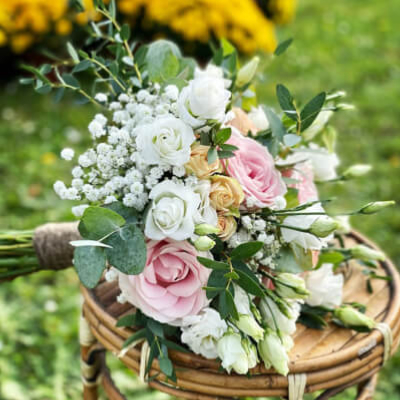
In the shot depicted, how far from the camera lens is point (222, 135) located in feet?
2.79

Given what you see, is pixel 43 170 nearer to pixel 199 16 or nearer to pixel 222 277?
pixel 199 16

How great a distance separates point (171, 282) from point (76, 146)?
2.19 m

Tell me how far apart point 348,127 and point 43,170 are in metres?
1.91

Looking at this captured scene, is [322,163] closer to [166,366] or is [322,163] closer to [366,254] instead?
[366,254]

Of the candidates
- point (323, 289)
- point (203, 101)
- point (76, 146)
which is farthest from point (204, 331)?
point (76, 146)

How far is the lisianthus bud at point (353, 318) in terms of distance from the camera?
1.03 meters

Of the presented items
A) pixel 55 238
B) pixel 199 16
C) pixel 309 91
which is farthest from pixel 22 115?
pixel 55 238

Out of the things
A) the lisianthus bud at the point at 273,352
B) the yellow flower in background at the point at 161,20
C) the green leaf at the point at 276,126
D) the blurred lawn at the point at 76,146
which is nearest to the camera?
the lisianthus bud at the point at 273,352

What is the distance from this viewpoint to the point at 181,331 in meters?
1.03

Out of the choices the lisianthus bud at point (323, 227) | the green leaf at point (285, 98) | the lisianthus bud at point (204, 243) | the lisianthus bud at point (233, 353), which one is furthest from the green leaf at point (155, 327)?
the green leaf at point (285, 98)

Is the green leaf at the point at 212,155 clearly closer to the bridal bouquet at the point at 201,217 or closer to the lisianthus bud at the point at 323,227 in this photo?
the bridal bouquet at the point at 201,217

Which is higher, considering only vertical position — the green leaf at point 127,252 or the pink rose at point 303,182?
the pink rose at point 303,182

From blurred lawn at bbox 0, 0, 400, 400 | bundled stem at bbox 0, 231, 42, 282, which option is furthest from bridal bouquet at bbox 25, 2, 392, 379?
blurred lawn at bbox 0, 0, 400, 400

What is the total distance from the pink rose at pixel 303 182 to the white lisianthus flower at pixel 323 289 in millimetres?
160
